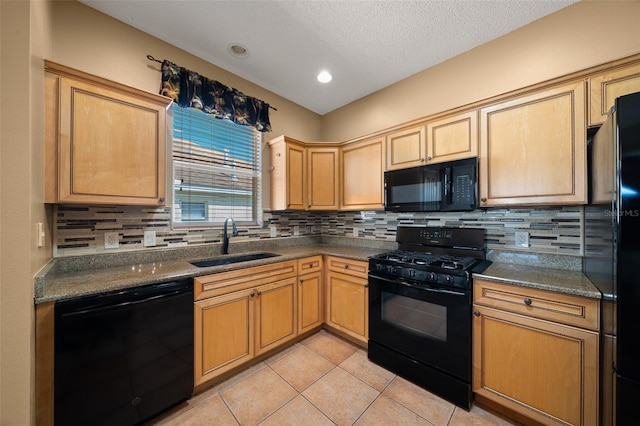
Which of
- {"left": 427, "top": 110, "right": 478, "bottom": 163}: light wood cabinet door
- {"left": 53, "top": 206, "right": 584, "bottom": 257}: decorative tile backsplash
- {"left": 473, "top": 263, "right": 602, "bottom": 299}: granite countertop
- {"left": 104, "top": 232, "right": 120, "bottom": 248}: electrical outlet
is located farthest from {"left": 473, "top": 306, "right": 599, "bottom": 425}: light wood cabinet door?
{"left": 104, "top": 232, "right": 120, "bottom": 248}: electrical outlet

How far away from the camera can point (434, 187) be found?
6.76 ft

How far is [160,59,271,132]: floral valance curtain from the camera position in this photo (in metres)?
2.02

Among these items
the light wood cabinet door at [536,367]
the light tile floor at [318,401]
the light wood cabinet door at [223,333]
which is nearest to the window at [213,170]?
the light wood cabinet door at [223,333]

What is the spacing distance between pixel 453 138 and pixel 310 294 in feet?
6.60

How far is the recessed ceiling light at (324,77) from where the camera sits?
248 cm

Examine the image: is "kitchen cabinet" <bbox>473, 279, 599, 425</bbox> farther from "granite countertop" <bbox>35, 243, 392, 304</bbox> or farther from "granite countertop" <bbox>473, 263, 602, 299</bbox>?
"granite countertop" <bbox>35, 243, 392, 304</bbox>

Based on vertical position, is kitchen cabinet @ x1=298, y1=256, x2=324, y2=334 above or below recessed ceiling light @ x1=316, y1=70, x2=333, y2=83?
below

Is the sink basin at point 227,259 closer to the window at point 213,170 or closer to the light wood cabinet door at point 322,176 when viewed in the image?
the window at point 213,170

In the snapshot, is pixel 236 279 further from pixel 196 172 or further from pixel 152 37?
pixel 152 37

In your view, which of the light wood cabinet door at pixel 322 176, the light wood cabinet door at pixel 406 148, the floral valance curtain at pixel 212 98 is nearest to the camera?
the floral valance curtain at pixel 212 98

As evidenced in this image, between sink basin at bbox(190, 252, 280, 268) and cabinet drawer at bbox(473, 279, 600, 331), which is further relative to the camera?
sink basin at bbox(190, 252, 280, 268)

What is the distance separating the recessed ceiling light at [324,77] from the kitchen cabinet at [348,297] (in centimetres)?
197

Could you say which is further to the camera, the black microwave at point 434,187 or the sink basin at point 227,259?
the sink basin at point 227,259

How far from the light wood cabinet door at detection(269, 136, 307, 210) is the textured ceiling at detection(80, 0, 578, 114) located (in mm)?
749
